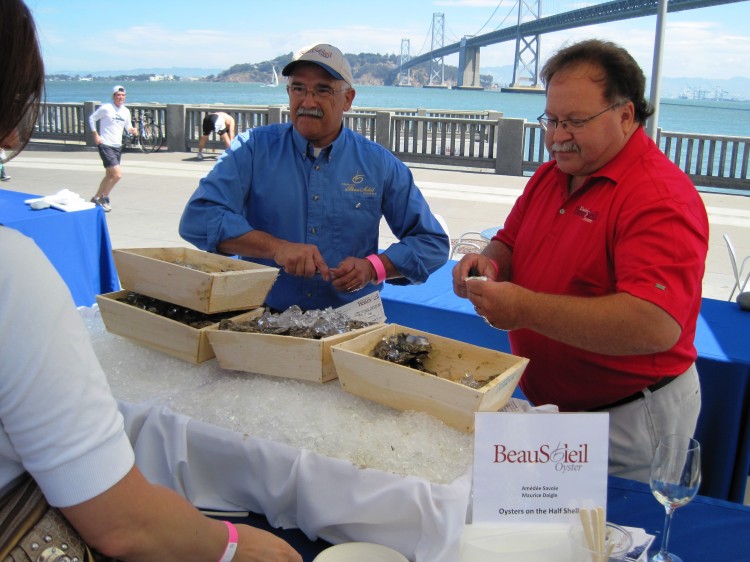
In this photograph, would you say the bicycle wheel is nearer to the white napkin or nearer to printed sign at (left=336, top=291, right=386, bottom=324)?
the white napkin

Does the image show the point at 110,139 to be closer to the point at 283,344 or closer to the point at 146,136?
the point at 146,136

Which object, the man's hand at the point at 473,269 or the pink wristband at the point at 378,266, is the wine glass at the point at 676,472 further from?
the pink wristband at the point at 378,266

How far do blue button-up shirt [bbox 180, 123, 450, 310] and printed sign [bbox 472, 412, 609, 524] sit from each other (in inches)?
47.7

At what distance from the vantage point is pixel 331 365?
165cm

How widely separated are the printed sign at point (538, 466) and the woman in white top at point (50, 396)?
2.05 feet

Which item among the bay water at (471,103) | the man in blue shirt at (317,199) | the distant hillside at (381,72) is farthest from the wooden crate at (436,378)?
the distant hillside at (381,72)

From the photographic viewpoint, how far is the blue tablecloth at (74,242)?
4.25m

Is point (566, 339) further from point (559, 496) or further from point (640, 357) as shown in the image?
point (559, 496)

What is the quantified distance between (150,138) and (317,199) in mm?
13017

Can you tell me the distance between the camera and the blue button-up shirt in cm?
244

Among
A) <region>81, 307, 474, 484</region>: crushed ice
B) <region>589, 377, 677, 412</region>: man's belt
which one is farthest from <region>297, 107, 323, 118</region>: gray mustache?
<region>589, 377, 677, 412</region>: man's belt

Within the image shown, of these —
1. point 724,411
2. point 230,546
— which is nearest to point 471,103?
point 724,411

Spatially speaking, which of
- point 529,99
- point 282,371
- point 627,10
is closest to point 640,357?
point 282,371

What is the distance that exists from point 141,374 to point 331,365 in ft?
1.70
